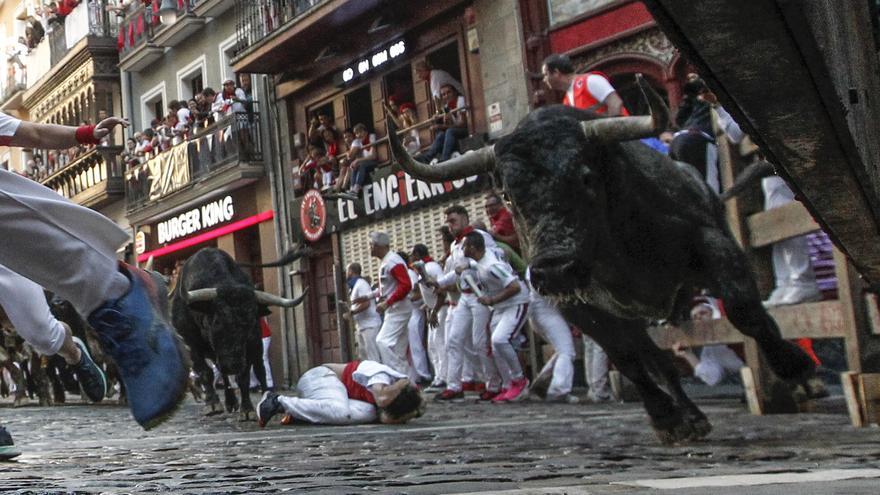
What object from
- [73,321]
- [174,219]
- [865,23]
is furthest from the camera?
[174,219]

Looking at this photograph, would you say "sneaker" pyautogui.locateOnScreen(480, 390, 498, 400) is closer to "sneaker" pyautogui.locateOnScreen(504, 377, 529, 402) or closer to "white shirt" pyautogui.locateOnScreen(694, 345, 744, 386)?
"sneaker" pyautogui.locateOnScreen(504, 377, 529, 402)

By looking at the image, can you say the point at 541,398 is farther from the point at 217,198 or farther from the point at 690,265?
the point at 217,198

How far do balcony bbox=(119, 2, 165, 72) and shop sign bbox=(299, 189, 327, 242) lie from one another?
911cm

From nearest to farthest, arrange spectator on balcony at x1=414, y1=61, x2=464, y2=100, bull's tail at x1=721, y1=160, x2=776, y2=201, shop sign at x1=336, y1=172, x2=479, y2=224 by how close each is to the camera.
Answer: bull's tail at x1=721, y1=160, x2=776, y2=201
spectator on balcony at x1=414, y1=61, x2=464, y2=100
shop sign at x1=336, y1=172, x2=479, y2=224

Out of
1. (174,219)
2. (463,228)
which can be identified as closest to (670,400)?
(463,228)

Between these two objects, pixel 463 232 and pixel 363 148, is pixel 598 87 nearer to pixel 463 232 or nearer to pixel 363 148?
pixel 463 232

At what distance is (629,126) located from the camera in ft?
19.5

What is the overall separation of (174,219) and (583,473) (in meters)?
30.5

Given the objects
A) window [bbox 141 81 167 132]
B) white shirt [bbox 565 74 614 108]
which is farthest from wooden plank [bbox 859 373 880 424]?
window [bbox 141 81 167 132]

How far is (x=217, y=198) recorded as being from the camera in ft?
102

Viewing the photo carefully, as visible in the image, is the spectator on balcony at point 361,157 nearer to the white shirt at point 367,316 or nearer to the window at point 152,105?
the white shirt at point 367,316

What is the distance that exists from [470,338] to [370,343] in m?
3.85

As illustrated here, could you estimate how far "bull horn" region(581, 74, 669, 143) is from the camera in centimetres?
580

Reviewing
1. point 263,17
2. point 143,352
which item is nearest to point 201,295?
point 143,352
